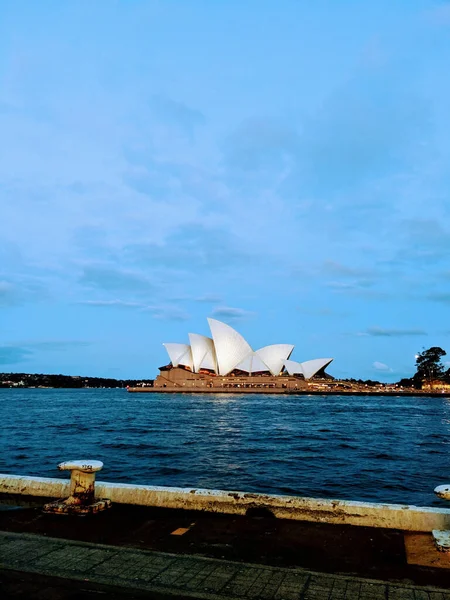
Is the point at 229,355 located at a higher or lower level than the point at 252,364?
higher

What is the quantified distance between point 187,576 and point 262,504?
1831 mm

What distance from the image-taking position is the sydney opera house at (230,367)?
287 ft

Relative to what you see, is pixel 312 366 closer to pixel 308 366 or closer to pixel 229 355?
pixel 308 366

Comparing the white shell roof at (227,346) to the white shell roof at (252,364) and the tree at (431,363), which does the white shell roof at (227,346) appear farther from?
the tree at (431,363)

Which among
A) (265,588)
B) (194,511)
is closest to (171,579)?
(265,588)

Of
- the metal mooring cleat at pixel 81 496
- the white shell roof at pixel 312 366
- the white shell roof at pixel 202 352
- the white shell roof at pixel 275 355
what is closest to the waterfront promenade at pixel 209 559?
the metal mooring cleat at pixel 81 496

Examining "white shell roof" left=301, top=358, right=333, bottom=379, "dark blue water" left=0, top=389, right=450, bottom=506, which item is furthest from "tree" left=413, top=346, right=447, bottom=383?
"dark blue water" left=0, top=389, right=450, bottom=506

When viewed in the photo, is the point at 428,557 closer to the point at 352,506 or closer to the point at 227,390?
the point at 352,506

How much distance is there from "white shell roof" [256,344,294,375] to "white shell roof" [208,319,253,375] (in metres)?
5.04

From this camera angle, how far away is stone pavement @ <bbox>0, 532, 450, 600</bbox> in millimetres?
3192

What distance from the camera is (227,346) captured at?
282ft

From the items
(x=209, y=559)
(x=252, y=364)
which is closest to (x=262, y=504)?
(x=209, y=559)

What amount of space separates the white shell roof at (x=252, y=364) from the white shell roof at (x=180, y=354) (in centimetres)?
965

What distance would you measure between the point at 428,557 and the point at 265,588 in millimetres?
1484
